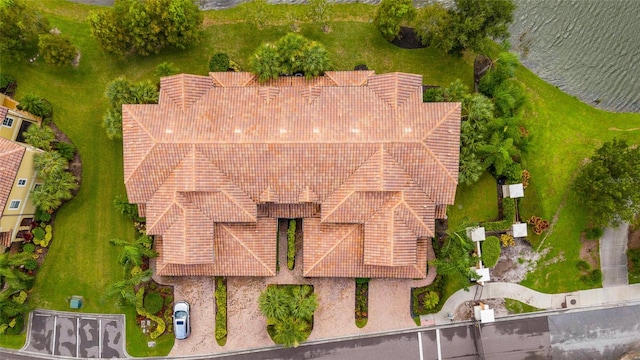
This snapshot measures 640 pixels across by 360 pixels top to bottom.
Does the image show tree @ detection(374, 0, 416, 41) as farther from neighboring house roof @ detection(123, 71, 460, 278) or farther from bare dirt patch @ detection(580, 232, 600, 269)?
bare dirt patch @ detection(580, 232, 600, 269)

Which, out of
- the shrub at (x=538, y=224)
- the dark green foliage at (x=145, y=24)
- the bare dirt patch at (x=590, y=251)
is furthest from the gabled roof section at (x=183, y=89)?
the bare dirt patch at (x=590, y=251)

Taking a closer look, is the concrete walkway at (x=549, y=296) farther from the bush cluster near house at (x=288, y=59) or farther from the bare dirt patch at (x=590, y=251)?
the bush cluster near house at (x=288, y=59)

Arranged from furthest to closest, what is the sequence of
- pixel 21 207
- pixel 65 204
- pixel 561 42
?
1. pixel 561 42
2. pixel 65 204
3. pixel 21 207

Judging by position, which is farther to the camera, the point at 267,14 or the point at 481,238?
the point at 267,14

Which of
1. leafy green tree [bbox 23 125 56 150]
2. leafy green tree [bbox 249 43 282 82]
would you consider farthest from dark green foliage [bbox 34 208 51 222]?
leafy green tree [bbox 249 43 282 82]

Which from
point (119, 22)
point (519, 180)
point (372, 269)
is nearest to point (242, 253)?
point (372, 269)

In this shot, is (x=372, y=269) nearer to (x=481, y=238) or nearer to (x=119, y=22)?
(x=481, y=238)
